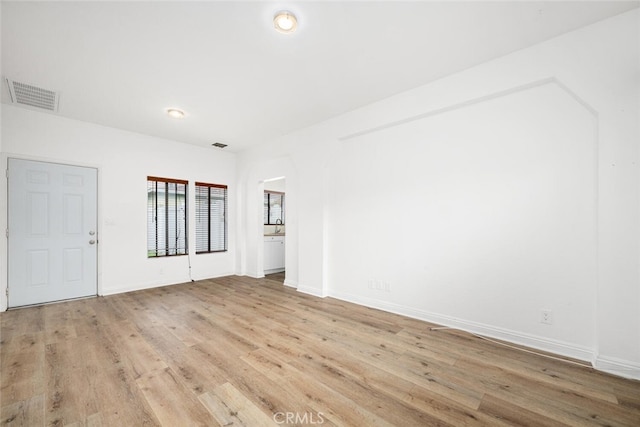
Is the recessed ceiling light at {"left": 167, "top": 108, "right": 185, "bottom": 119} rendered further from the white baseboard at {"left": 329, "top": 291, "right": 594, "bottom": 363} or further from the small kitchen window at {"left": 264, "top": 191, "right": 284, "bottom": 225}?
the white baseboard at {"left": 329, "top": 291, "right": 594, "bottom": 363}

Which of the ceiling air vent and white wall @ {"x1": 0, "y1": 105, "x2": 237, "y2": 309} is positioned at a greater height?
the ceiling air vent

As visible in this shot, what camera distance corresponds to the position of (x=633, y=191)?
2096 mm

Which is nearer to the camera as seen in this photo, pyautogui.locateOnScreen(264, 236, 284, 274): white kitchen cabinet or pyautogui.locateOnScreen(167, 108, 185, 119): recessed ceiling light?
pyautogui.locateOnScreen(167, 108, 185, 119): recessed ceiling light

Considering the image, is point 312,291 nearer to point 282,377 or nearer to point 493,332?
point 282,377

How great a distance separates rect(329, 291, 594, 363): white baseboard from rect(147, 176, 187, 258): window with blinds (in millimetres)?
4036

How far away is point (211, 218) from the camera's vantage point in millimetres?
5957

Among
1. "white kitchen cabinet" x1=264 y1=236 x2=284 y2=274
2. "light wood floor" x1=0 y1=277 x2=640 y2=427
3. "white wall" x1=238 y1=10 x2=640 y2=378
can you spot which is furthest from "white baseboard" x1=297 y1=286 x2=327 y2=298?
"white kitchen cabinet" x1=264 y1=236 x2=284 y2=274

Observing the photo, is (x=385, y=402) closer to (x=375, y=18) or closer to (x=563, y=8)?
(x=375, y=18)

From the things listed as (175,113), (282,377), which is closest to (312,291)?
(282,377)

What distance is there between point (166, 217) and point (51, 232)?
1645 mm

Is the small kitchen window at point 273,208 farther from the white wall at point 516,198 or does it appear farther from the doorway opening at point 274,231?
the white wall at point 516,198

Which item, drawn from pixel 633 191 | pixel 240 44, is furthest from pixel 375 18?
pixel 633 191

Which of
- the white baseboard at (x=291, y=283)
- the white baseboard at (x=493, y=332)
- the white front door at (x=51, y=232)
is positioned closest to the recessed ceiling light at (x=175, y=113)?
the white front door at (x=51, y=232)

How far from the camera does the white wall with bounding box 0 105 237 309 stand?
3.91 m
